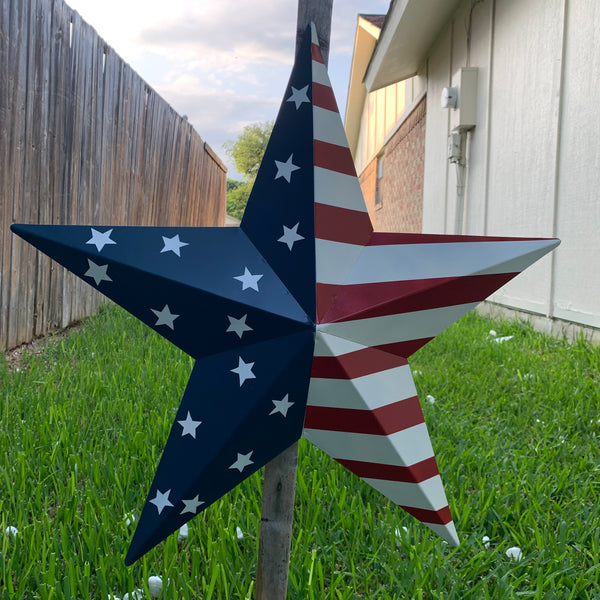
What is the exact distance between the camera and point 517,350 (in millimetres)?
3738

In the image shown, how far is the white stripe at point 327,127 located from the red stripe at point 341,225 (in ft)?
0.39

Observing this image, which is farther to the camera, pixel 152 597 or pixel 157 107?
pixel 157 107

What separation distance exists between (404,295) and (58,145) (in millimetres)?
3737

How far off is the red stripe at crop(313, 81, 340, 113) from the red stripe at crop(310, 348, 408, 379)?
43 cm

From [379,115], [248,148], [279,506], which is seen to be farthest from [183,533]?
[248,148]

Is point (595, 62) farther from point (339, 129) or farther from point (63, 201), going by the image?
point (63, 201)

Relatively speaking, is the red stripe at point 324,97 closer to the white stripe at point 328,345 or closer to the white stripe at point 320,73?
the white stripe at point 320,73

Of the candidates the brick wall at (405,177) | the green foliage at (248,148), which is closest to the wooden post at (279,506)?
the brick wall at (405,177)

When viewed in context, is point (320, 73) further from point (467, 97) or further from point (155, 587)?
point (467, 97)

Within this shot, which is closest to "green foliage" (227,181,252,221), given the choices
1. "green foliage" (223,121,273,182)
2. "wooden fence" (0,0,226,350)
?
"green foliage" (223,121,273,182)

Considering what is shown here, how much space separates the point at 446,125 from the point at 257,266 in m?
6.72

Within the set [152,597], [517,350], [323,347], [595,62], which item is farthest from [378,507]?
[595,62]

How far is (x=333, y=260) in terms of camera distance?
3.09 ft

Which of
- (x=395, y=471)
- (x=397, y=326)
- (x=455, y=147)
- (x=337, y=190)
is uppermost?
(x=455, y=147)
